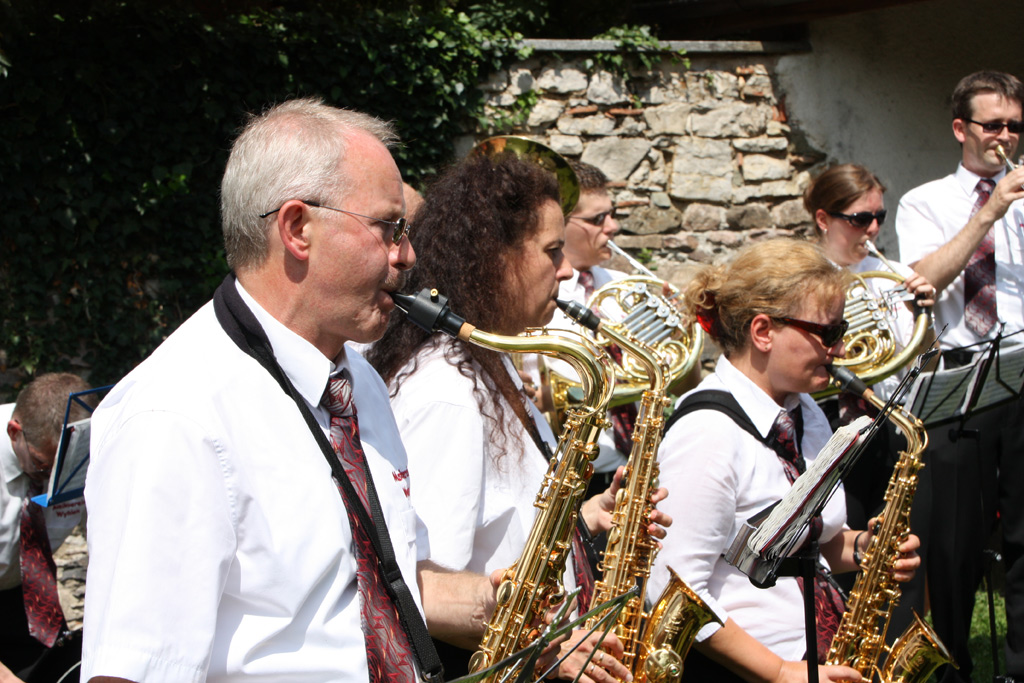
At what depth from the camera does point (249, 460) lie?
171cm

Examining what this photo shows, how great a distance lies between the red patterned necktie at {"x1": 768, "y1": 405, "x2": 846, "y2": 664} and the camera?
3094 millimetres

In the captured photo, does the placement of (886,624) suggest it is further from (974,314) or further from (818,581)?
(974,314)

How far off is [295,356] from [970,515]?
12.9 feet

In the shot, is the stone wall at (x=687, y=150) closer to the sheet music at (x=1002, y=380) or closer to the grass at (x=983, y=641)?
the grass at (x=983, y=641)

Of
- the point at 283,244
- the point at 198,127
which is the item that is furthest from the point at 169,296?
the point at 283,244

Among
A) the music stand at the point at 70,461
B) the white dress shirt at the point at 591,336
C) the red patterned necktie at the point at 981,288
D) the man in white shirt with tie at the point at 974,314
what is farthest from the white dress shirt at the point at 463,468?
the red patterned necktie at the point at 981,288

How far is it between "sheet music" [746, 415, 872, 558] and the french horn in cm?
276

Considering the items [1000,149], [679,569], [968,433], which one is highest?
[1000,149]

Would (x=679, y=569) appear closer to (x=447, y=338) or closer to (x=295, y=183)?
(x=447, y=338)

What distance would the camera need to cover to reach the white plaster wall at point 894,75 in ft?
26.4

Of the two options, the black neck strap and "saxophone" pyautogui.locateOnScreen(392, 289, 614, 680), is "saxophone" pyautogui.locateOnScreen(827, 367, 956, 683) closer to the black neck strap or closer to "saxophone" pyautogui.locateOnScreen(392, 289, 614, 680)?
"saxophone" pyautogui.locateOnScreen(392, 289, 614, 680)

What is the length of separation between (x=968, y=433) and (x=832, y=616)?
1.90 m

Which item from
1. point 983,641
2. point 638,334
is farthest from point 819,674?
point 983,641

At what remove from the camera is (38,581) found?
374cm
